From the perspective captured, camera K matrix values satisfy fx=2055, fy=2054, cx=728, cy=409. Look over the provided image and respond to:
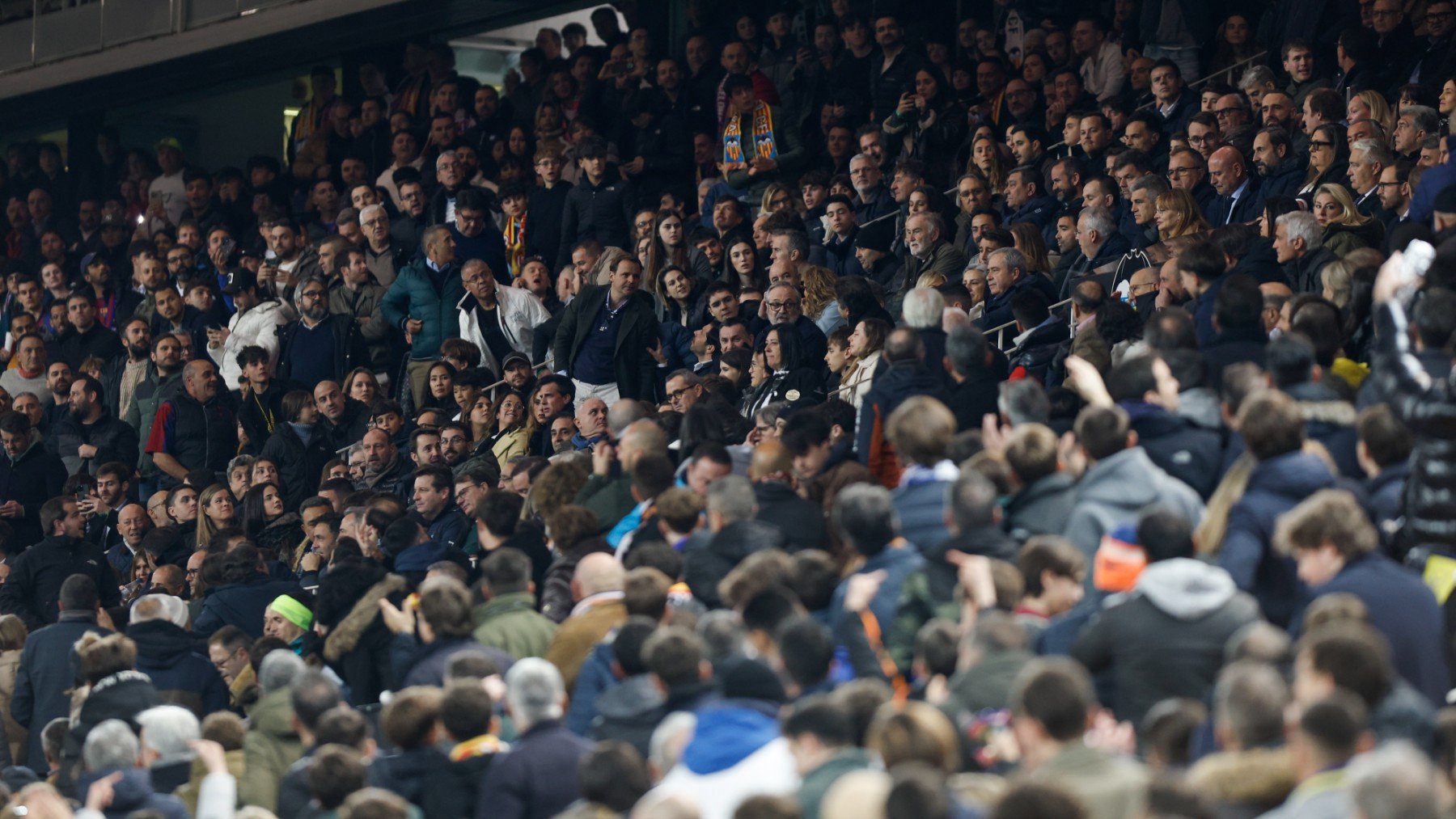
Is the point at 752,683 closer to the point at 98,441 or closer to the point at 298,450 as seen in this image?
the point at 298,450

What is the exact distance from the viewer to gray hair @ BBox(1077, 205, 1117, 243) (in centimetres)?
1097

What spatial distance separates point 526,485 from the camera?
34.9 ft

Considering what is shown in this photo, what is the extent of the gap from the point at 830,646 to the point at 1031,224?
6195 mm

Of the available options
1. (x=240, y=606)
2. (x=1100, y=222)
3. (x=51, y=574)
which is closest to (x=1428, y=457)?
(x=1100, y=222)

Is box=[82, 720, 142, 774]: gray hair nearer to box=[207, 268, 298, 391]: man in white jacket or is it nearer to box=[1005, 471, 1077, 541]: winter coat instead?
box=[1005, 471, 1077, 541]: winter coat

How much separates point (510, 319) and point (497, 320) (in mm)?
91

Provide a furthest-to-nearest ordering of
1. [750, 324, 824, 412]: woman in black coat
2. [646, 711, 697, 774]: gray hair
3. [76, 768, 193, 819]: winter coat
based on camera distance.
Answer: [750, 324, 824, 412]: woman in black coat < [76, 768, 193, 819]: winter coat < [646, 711, 697, 774]: gray hair

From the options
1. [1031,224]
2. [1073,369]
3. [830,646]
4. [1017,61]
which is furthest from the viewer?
[1017,61]

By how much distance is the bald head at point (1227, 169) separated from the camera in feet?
36.3

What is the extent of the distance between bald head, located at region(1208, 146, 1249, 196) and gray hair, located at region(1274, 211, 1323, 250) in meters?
1.61

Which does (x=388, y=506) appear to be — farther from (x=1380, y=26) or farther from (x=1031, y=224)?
(x=1380, y=26)

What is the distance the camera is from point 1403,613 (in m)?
5.58

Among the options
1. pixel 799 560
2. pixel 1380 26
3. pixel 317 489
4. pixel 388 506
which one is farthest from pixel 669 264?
pixel 799 560

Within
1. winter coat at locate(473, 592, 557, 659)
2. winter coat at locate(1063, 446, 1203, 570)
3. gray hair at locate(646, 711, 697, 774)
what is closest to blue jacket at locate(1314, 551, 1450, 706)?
winter coat at locate(1063, 446, 1203, 570)
